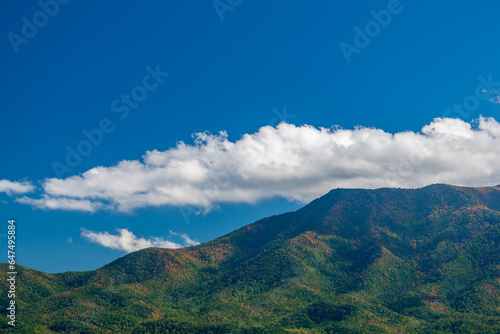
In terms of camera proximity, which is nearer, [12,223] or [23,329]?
[12,223]

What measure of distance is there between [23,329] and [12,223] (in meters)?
95.4

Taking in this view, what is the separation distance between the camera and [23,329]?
19688cm

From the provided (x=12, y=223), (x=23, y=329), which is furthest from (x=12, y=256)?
(x=23, y=329)

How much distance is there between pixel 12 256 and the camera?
130 metres

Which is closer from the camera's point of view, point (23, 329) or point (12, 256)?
point (12, 256)

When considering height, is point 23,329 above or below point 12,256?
below

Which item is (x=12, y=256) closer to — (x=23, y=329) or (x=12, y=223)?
(x=12, y=223)

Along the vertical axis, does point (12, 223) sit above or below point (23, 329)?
above

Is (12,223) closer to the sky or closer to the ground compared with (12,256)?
closer to the sky

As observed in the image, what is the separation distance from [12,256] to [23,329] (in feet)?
292

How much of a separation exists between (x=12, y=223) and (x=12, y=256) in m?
10.3

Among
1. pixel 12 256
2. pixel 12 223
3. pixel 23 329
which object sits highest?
pixel 12 223
